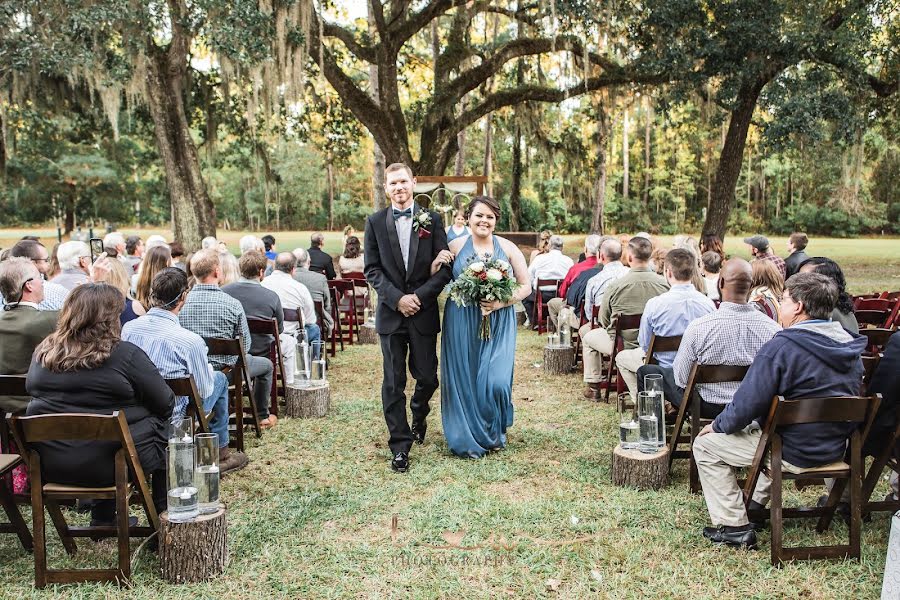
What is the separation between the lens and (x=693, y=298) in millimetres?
5160

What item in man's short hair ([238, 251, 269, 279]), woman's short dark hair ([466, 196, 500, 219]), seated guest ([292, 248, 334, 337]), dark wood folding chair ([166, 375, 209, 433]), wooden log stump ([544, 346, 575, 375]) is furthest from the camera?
seated guest ([292, 248, 334, 337])

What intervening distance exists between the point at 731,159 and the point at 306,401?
10693mm

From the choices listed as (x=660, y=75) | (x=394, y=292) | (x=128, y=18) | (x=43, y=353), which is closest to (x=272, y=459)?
(x=394, y=292)

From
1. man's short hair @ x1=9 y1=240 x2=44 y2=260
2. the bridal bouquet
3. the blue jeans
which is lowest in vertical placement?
the blue jeans

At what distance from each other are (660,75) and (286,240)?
82.3 feet

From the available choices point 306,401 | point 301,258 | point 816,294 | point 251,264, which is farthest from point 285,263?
point 816,294

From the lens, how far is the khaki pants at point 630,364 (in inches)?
221

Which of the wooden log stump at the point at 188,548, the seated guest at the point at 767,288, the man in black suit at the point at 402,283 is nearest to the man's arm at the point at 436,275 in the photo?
the man in black suit at the point at 402,283

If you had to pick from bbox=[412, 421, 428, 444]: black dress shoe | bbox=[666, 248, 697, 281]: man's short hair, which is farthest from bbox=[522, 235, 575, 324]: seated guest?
bbox=[412, 421, 428, 444]: black dress shoe

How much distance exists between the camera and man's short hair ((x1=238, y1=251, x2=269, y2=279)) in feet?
20.4

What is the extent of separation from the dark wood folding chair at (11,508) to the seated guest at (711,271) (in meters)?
5.62

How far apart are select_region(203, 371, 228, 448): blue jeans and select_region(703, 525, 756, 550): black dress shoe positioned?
121 inches

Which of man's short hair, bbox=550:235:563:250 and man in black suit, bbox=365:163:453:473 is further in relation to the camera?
man's short hair, bbox=550:235:563:250

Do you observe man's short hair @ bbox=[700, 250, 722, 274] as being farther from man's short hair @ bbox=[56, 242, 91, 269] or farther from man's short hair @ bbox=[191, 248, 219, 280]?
man's short hair @ bbox=[56, 242, 91, 269]
